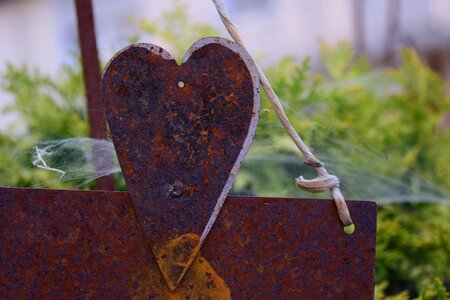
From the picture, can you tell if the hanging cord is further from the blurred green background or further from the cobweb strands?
the blurred green background

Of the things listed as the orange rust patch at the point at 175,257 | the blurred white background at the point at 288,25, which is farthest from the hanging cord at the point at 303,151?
the blurred white background at the point at 288,25

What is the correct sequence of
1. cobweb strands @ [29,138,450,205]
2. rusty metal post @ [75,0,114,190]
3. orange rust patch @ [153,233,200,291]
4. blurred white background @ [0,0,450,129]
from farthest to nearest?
blurred white background @ [0,0,450,129], rusty metal post @ [75,0,114,190], cobweb strands @ [29,138,450,205], orange rust patch @ [153,233,200,291]

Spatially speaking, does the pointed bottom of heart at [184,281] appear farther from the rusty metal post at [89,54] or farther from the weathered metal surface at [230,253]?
the rusty metal post at [89,54]

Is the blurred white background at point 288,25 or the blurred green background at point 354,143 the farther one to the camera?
the blurred white background at point 288,25

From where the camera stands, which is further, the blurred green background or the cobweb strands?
the blurred green background

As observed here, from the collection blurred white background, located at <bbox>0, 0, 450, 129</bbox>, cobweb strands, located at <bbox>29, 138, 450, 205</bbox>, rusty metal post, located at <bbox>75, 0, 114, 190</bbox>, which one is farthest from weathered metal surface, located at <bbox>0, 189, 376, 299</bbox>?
blurred white background, located at <bbox>0, 0, 450, 129</bbox>

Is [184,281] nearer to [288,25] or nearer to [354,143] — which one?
[354,143]

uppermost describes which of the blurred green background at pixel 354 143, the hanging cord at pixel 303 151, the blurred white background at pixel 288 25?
the hanging cord at pixel 303 151

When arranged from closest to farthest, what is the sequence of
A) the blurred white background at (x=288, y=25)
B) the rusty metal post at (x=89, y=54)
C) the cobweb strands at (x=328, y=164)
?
1. the cobweb strands at (x=328, y=164)
2. the rusty metal post at (x=89, y=54)
3. the blurred white background at (x=288, y=25)

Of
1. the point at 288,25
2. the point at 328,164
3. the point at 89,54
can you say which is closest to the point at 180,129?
the point at 328,164

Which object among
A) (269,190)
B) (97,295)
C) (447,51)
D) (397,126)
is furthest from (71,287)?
(447,51)
